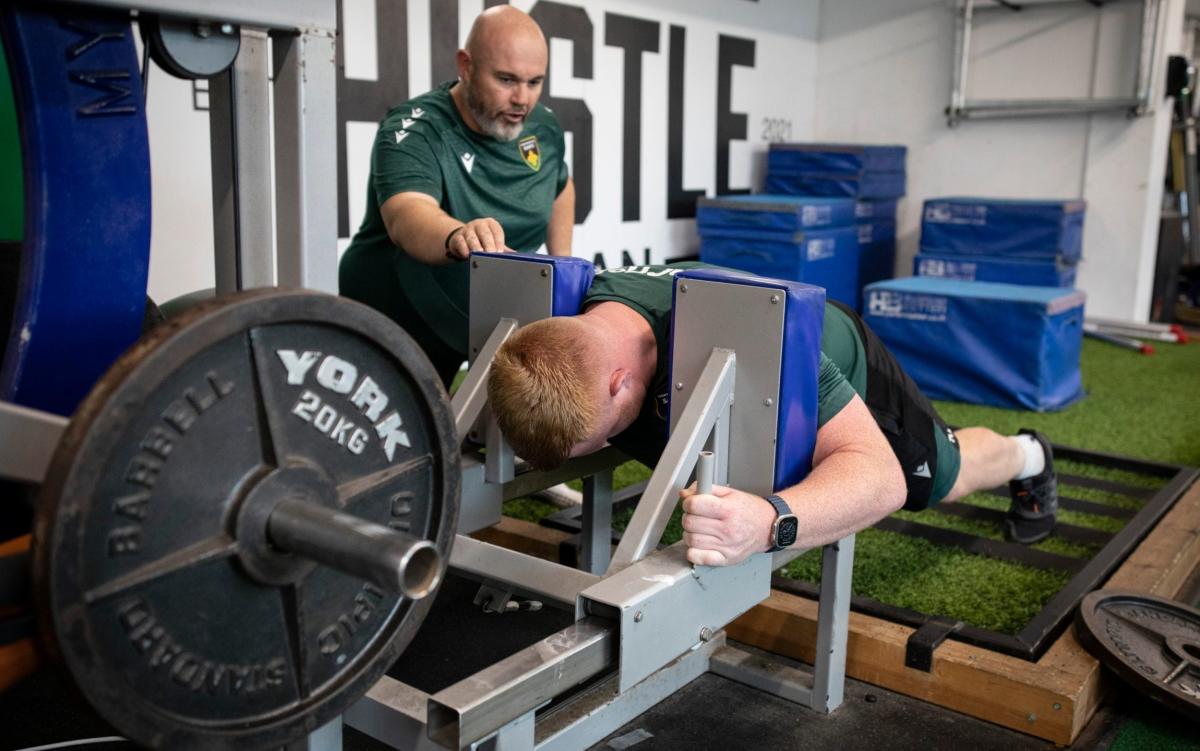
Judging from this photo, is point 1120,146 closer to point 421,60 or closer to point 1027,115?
point 1027,115

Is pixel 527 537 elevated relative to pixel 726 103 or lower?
lower

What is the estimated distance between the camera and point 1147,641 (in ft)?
7.04

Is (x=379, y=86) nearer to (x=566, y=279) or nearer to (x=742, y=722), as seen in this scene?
(x=566, y=279)

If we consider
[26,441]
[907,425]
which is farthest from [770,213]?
[26,441]

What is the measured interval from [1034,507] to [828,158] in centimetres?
413

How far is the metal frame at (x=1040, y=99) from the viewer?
627cm

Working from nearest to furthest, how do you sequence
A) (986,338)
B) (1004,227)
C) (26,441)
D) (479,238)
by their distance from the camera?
(26,441)
(479,238)
(986,338)
(1004,227)

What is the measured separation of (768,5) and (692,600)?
243 inches

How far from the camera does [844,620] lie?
6.70 ft

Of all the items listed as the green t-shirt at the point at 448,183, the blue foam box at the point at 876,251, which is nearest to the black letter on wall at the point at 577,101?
the blue foam box at the point at 876,251

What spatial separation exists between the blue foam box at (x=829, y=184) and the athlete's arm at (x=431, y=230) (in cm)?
466

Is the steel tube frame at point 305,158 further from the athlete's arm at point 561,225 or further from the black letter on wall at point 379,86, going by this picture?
the black letter on wall at point 379,86

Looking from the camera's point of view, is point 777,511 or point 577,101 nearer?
point 777,511

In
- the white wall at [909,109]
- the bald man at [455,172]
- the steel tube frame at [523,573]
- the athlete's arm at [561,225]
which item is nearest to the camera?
the steel tube frame at [523,573]
